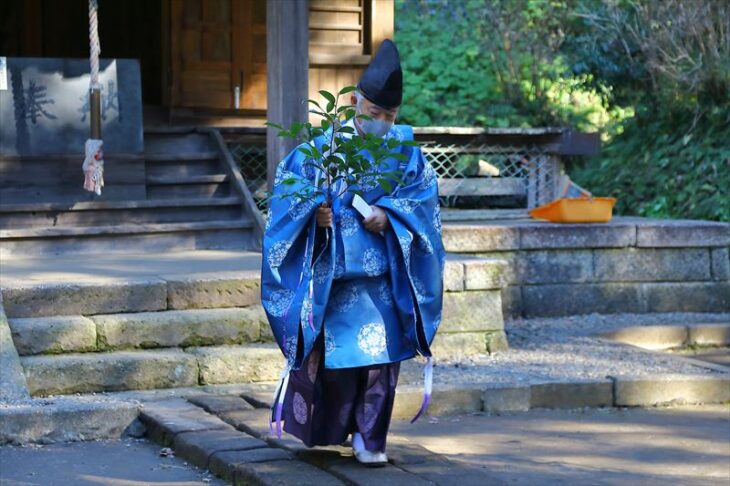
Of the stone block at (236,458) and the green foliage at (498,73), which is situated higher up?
the green foliage at (498,73)

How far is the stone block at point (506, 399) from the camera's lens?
6.79 m

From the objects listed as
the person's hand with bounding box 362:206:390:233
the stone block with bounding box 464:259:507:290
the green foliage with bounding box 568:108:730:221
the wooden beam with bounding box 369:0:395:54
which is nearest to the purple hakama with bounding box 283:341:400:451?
the person's hand with bounding box 362:206:390:233

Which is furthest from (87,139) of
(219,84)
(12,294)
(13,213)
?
(12,294)

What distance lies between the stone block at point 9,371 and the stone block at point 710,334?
5254 mm

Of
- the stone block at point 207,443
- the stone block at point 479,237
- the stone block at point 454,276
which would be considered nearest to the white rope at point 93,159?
the stone block at point 479,237

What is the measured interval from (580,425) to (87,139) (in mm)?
4801

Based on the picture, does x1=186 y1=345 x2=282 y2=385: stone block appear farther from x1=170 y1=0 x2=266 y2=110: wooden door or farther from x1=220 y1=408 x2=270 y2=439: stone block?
x1=170 y1=0 x2=266 y2=110: wooden door

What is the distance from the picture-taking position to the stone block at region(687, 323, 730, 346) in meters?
9.30

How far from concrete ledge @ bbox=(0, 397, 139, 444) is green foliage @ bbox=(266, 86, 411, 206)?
1.87 meters

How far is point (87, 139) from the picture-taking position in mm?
9445

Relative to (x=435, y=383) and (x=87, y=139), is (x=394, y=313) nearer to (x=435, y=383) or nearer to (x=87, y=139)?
(x=435, y=383)

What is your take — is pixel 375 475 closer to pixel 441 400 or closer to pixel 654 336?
pixel 441 400

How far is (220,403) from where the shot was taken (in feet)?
20.0

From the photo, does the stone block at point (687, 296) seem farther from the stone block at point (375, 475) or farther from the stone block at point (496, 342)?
the stone block at point (375, 475)
